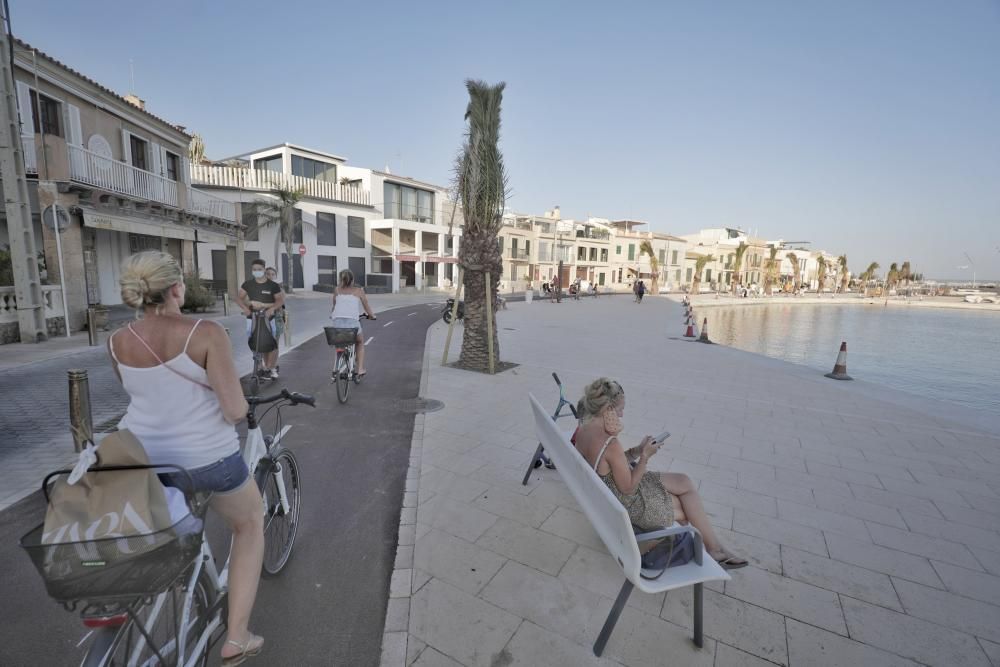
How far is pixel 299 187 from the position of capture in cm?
A: 3191

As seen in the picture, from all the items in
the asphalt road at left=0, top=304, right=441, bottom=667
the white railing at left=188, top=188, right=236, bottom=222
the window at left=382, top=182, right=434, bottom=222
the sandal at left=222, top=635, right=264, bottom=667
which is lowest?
the asphalt road at left=0, top=304, right=441, bottom=667

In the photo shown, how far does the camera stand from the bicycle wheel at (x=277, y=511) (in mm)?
2963

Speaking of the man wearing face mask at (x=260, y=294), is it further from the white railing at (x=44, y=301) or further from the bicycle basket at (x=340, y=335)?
the white railing at (x=44, y=301)

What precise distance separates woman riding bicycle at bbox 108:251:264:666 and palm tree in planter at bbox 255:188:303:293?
29864 mm

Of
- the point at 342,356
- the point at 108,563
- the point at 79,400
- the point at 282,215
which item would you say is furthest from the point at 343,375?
the point at 282,215

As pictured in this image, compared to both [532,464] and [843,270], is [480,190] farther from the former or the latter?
[843,270]

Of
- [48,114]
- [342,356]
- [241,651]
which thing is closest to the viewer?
[241,651]

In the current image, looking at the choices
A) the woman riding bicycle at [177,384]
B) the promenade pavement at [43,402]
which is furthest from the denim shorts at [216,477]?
the promenade pavement at [43,402]

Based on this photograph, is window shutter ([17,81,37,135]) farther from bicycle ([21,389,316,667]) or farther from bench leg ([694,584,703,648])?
bench leg ([694,584,703,648])

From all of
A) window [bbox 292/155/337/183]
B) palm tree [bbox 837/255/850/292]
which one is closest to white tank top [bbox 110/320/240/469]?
window [bbox 292/155/337/183]

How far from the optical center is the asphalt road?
8.29 ft

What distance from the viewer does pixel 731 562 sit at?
3.23 m

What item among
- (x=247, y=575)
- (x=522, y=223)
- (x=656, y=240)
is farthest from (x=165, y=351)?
Result: (x=656, y=240)

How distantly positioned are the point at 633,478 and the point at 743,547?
54.5 inches
